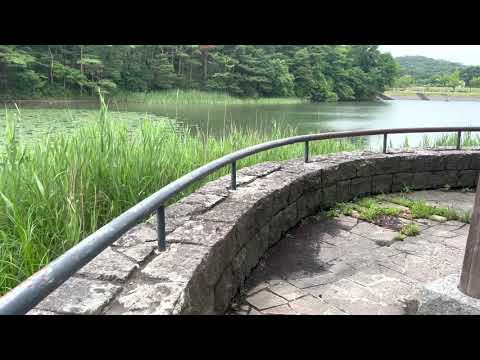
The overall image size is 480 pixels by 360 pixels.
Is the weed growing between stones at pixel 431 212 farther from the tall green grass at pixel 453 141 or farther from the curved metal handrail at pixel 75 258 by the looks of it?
the tall green grass at pixel 453 141

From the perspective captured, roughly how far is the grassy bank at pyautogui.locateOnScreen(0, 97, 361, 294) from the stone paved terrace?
3.78 ft

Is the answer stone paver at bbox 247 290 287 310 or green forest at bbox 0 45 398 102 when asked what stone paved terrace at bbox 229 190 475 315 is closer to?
stone paver at bbox 247 290 287 310

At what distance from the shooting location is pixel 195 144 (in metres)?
4.66

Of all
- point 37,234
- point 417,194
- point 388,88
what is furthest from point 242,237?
point 388,88

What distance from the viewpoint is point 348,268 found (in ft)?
9.04

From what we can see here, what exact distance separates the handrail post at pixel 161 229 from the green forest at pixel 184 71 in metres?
14.9

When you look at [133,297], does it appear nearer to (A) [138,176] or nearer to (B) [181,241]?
(B) [181,241]

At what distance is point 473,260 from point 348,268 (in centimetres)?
108

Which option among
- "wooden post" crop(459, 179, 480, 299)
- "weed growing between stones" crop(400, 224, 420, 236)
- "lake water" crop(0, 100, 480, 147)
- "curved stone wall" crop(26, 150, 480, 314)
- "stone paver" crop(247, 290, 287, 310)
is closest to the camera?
"curved stone wall" crop(26, 150, 480, 314)

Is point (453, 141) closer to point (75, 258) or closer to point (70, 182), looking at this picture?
point (70, 182)

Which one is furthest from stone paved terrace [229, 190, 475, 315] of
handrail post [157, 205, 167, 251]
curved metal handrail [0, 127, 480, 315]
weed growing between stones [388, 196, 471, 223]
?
curved metal handrail [0, 127, 480, 315]

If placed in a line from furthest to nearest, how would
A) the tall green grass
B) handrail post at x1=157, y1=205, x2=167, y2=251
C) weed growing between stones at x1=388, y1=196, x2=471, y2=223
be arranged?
1. the tall green grass
2. weed growing between stones at x1=388, y1=196, x2=471, y2=223
3. handrail post at x1=157, y1=205, x2=167, y2=251

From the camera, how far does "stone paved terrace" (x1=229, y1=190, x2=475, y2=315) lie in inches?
89.7
